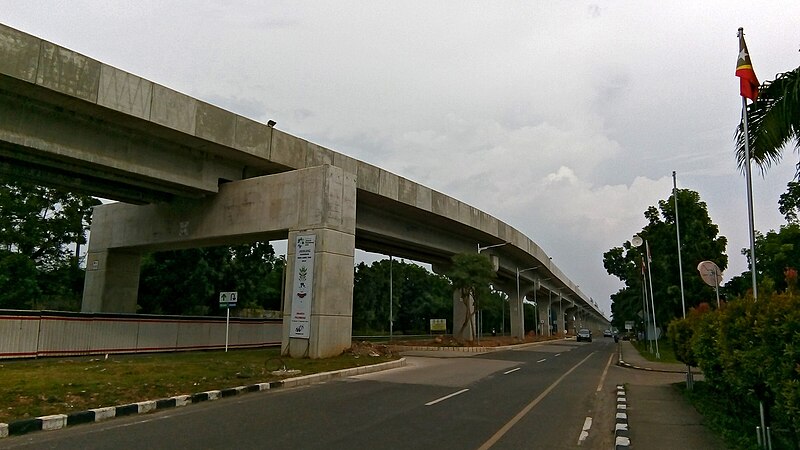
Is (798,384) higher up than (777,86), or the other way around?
(777,86)

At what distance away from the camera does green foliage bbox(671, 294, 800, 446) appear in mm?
5852

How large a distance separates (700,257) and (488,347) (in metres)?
20.3

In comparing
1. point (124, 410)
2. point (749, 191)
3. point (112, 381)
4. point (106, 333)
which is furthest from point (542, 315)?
point (124, 410)

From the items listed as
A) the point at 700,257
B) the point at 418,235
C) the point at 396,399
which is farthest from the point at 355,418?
the point at 700,257

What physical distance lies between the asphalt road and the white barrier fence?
11.6 m

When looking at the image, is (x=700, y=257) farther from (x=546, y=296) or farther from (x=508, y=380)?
(x=546, y=296)

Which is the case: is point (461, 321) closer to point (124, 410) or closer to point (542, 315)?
point (124, 410)

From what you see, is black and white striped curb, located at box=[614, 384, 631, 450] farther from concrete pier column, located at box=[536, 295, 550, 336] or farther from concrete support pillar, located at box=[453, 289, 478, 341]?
concrete pier column, located at box=[536, 295, 550, 336]

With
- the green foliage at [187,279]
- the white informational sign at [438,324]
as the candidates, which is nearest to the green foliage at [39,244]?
the green foliage at [187,279]

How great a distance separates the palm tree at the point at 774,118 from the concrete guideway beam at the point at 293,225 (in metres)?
13.8

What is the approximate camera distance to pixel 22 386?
36.3ft

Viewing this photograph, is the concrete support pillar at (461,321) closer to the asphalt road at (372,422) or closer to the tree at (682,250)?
the tree at (682,250)

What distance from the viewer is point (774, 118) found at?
9.67m

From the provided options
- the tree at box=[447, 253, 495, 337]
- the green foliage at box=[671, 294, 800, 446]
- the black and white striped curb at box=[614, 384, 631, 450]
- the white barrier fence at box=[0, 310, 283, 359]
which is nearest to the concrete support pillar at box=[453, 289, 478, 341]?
the tree at box=[447, 253, 495, 337]
